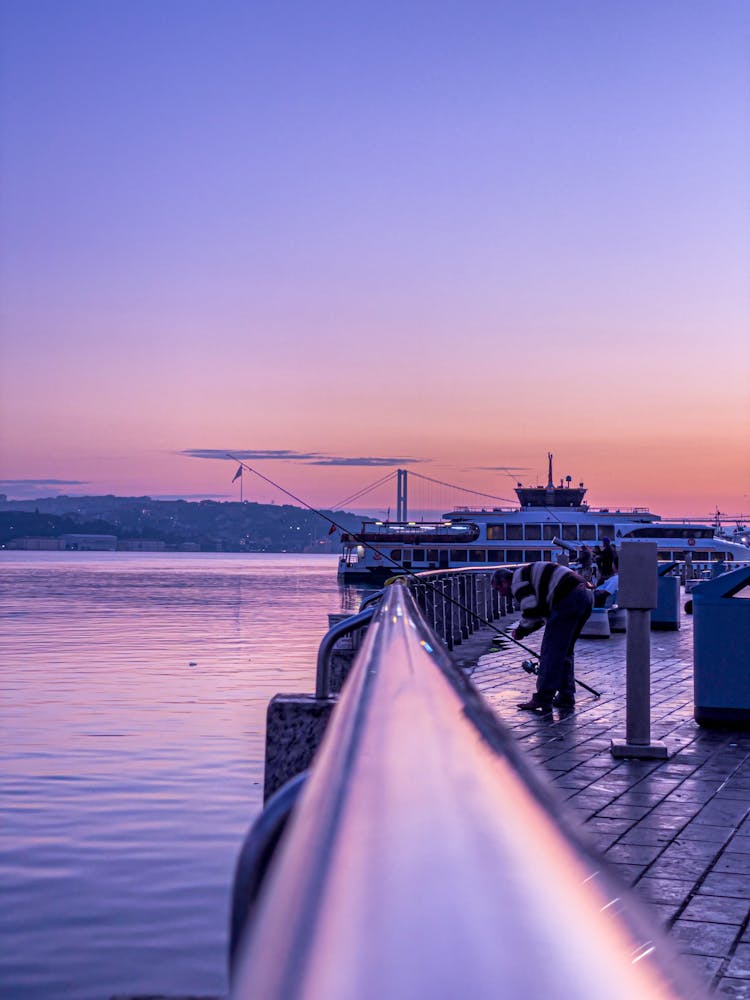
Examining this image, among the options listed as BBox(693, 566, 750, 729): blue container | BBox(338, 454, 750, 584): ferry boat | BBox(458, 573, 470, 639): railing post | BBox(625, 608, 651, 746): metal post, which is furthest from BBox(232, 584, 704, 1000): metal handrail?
BBox(338, 454, 750, 584): ferry boat

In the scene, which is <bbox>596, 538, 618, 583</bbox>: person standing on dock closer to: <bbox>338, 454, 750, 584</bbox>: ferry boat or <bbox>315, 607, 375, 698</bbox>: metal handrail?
<bbox>315, 607, 375, 698</bbox>: metal handrail

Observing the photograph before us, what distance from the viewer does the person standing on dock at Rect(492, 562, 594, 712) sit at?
9.92 meters

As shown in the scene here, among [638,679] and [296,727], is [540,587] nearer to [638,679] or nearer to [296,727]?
[638,679]

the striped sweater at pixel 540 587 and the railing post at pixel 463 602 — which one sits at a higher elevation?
the striped sweater at pixel 540 587

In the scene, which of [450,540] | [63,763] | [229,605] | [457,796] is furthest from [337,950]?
[450,540]

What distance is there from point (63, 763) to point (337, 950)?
50.0 ft

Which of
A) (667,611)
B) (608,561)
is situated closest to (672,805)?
(667,611)

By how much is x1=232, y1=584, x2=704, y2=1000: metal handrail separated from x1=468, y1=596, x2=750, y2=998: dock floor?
1.55 feet

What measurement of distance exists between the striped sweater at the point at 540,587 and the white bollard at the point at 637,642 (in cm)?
227

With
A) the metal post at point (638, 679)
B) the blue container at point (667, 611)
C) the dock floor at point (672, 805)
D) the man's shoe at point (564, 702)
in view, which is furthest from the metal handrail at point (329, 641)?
the blue container at point (667, 611)

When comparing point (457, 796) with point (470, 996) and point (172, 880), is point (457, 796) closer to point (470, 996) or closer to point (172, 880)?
point (470, 996)

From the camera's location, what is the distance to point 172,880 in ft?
31.1

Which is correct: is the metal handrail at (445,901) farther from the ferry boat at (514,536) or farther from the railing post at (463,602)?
the ferry boat at (514,536)

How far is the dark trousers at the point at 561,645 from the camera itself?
9914mm
